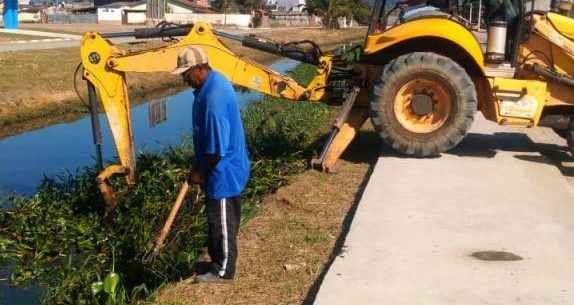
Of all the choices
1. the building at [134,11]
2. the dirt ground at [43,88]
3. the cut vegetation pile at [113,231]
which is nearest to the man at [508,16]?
the cut vegetation pile at [113,231]

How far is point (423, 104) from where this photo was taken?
9227 millimetres

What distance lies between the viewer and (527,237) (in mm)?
6281

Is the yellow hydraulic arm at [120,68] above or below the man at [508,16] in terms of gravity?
below

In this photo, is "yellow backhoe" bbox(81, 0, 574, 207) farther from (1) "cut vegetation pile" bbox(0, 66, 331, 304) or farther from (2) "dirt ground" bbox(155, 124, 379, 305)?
A: (1) "cut vegetation pile" bbox(0, 66, 331, 304)

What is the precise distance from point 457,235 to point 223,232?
206 cm

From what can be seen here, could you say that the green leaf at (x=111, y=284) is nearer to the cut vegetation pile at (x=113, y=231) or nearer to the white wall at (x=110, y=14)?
the cut vegetation pile at (x=113, y=231)

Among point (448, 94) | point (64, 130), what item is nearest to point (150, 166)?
point (448, 94)

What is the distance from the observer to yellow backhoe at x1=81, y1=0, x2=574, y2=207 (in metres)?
8.96

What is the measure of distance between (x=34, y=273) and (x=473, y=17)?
604 cm

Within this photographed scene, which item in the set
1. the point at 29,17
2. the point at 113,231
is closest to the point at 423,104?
the point at 113,231

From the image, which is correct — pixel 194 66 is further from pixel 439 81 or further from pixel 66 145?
pixel 66 145

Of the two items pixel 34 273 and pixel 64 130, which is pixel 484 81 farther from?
pixel 64 130

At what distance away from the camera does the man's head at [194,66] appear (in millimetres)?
5270

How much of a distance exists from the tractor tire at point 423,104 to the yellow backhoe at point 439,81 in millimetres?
12
